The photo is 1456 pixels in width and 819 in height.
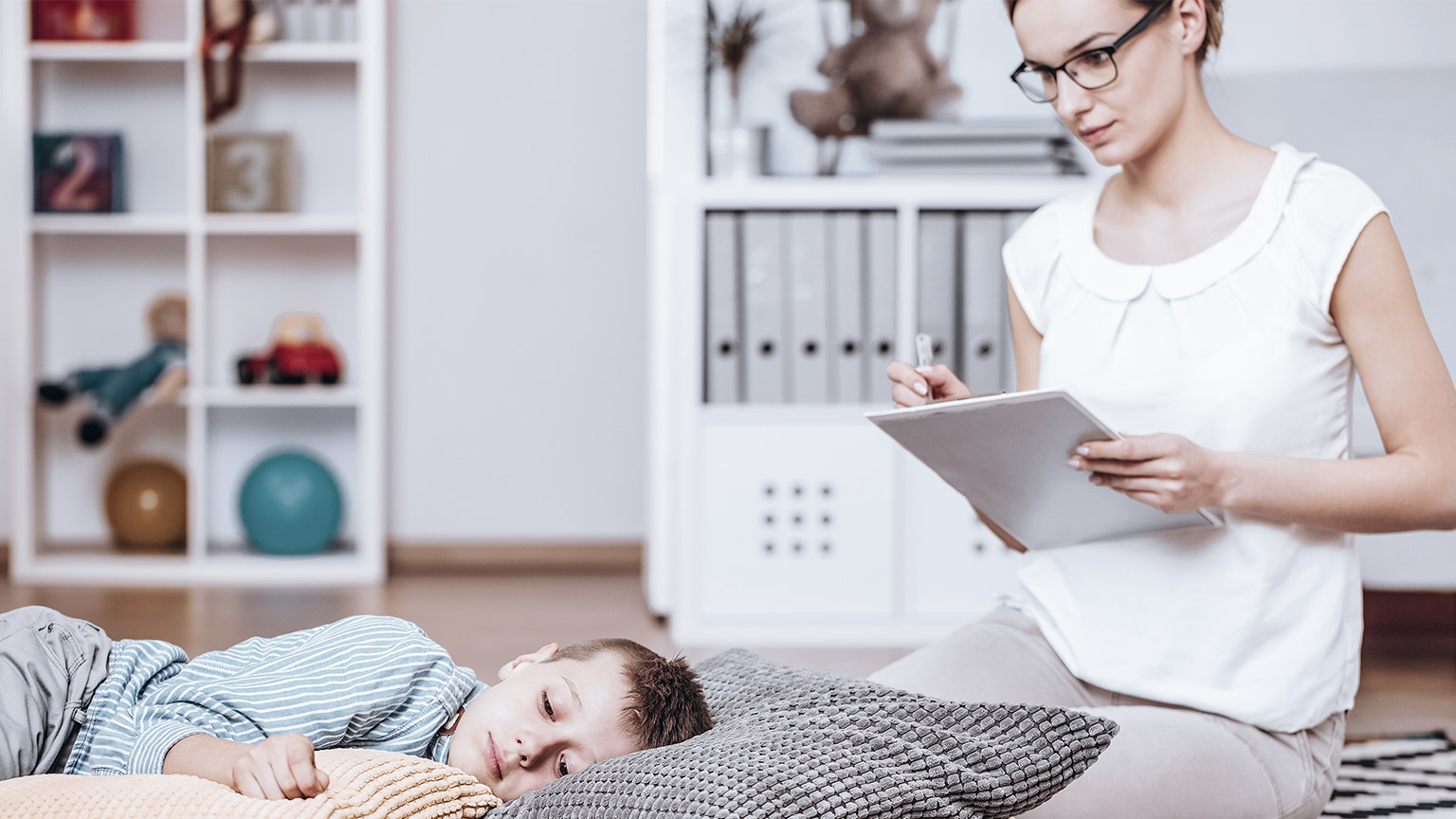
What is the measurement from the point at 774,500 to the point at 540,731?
4.87ft

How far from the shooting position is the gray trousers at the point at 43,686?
101cm

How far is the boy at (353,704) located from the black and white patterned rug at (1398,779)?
90 centimetres

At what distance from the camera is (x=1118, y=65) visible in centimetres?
110

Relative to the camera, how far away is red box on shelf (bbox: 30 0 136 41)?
303cm

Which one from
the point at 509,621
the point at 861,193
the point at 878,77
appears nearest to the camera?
the point at 861,193

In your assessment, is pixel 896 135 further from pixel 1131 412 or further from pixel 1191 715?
pixel 1191 715

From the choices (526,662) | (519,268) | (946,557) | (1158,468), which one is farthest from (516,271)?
(1158,468)

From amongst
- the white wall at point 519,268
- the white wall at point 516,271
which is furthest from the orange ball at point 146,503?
A: the white wall at point 519,268

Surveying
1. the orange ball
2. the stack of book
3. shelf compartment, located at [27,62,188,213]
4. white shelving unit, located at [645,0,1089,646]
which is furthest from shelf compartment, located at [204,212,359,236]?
the stack of book

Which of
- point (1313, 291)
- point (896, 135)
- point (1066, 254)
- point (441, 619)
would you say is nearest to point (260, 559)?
point (441, 619)

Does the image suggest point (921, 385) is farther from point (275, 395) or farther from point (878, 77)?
point (275, 395)

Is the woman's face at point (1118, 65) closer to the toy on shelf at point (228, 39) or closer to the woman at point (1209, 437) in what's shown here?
the woman at point (1209, 437)

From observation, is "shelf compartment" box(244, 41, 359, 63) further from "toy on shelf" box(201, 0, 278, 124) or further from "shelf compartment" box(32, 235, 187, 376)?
"shelf compartment" box(32, 235, 187, 376)

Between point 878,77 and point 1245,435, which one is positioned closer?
point 1245,435
